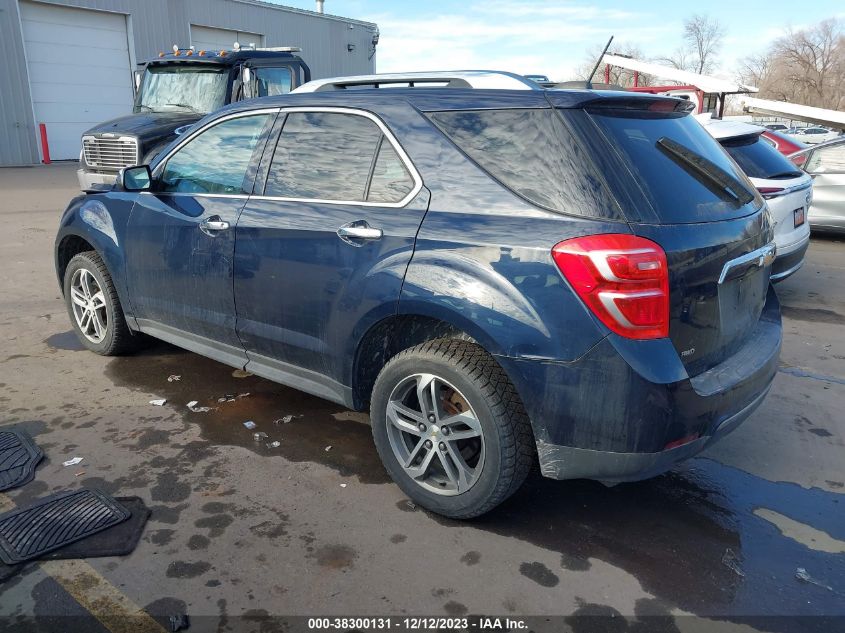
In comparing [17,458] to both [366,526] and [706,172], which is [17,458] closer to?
[366,526]

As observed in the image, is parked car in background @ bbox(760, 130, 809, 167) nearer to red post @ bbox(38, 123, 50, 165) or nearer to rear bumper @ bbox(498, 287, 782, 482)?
rear bumper @ bbox(498, 287, 782, 482)

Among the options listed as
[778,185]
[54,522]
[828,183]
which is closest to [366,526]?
[54,522]

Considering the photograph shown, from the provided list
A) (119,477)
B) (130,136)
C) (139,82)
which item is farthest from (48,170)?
(119,477)

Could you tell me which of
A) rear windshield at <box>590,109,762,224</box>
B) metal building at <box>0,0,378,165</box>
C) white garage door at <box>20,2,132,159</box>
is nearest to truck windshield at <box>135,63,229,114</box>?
rear windshield at <box>590,109,762,224</box>

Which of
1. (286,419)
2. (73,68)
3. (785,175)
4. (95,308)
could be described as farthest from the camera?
(73,68)

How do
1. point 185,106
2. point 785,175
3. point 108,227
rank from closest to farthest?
point 108,227 → point 785,175 → point 185,106

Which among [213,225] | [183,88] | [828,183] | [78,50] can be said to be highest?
[78,50]

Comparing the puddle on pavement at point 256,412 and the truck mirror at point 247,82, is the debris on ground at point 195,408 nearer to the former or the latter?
the puddle on pavement at point 256,412

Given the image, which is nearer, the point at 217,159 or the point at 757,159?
the point at 217,159

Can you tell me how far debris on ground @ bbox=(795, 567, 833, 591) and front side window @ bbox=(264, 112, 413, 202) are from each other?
2.26 m

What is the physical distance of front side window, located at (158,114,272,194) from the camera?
12.3ft

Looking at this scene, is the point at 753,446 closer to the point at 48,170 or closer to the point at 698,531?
the point at 698,531

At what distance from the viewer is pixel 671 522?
10.0 ft

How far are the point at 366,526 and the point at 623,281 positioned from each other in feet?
5.06
